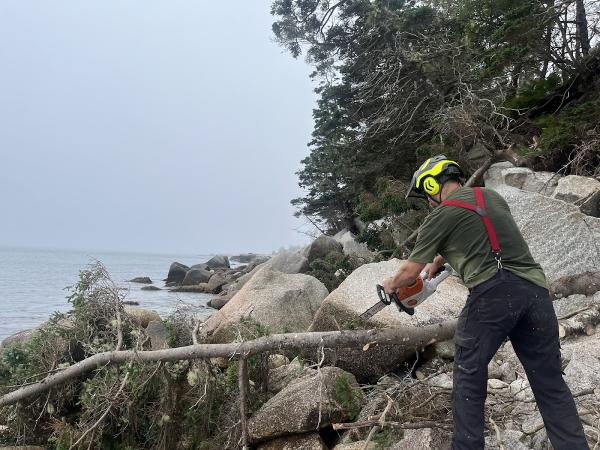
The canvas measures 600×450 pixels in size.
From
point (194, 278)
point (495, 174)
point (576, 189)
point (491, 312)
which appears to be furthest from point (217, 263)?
point (491, 312)

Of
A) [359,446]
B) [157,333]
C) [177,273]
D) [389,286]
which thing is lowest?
[177,273]

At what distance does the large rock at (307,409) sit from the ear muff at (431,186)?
1987mm

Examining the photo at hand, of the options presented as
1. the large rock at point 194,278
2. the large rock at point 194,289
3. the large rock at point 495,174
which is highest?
the large rock at point 495,174

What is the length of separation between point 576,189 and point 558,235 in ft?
5.93

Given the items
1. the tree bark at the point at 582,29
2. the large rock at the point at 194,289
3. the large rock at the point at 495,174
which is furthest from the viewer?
the large rock at the point at 194,289

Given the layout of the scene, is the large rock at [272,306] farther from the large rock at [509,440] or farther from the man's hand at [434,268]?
the large rock at [509,440]

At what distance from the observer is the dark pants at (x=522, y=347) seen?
3.15 metres

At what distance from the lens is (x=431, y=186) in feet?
12.0

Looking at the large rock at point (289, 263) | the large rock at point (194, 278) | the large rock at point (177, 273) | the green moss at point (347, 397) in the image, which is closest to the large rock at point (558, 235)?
the green moss at point (347, 397)

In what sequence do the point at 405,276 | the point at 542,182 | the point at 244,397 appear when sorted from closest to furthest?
the point at 405,276 → the point at 244,397 → the point at 542,182

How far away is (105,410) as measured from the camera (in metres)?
4.94

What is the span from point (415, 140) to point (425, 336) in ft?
35.9

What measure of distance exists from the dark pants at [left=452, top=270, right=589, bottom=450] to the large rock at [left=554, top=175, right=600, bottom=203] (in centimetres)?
553

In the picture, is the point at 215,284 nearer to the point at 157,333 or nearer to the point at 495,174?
the point at 495,174
